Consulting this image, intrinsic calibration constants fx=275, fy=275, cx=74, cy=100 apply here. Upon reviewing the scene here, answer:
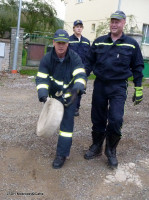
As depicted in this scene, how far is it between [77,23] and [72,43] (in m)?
0.45

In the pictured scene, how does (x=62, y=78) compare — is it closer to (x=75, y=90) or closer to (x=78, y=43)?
(x=75, y=90)

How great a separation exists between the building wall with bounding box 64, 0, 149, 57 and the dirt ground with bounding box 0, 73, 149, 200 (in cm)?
1926

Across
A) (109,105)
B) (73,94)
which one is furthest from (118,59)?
(73,94)

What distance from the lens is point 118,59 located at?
149 inches

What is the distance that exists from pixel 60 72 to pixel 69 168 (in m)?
1.36

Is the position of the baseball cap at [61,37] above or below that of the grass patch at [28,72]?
above

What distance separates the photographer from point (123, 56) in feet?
12.4

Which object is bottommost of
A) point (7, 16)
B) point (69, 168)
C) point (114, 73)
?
point (69, 168)

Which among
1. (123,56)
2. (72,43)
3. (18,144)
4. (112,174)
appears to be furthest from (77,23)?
(112,174)

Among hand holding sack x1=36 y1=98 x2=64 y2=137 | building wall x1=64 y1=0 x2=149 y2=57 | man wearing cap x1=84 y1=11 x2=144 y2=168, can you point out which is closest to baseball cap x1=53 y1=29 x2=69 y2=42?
man wearing cap x1=84 y1=11 x2=144 y2=168

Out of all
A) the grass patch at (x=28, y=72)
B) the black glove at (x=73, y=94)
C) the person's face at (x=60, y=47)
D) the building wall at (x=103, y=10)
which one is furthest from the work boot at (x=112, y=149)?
the building wall at (x=103, y=10)

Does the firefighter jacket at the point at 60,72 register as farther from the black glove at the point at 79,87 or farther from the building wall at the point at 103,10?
the building wall at the point at 103,10

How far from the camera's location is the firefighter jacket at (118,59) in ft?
12.5

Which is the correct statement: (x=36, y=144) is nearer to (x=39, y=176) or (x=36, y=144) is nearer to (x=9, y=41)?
(x=39, y=176)
